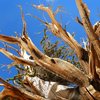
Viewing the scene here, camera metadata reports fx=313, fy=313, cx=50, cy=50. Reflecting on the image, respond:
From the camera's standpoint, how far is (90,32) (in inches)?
164

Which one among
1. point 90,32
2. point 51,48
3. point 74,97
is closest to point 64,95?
point 74,97

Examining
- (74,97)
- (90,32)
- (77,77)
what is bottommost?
(74,97)

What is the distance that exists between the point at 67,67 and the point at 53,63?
0.22 meters

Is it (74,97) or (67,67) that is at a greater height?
(67,67)

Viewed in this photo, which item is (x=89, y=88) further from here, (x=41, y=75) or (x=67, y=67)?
(x=41, y=75)

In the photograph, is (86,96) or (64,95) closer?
(86,96)

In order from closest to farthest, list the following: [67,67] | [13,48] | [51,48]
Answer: [67,67]
[13,48]
[51,48]

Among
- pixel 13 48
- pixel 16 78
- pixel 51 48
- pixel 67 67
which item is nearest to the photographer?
pixel 67 67

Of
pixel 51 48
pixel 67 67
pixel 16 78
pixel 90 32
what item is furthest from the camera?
pixel 51 48

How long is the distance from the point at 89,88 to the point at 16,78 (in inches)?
96.7

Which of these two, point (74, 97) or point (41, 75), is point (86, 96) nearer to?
point (74, 97)

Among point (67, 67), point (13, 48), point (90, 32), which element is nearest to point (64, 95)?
point (67, 67)

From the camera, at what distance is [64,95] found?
183 inches

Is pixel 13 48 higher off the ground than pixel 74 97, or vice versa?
pixel 13 48
